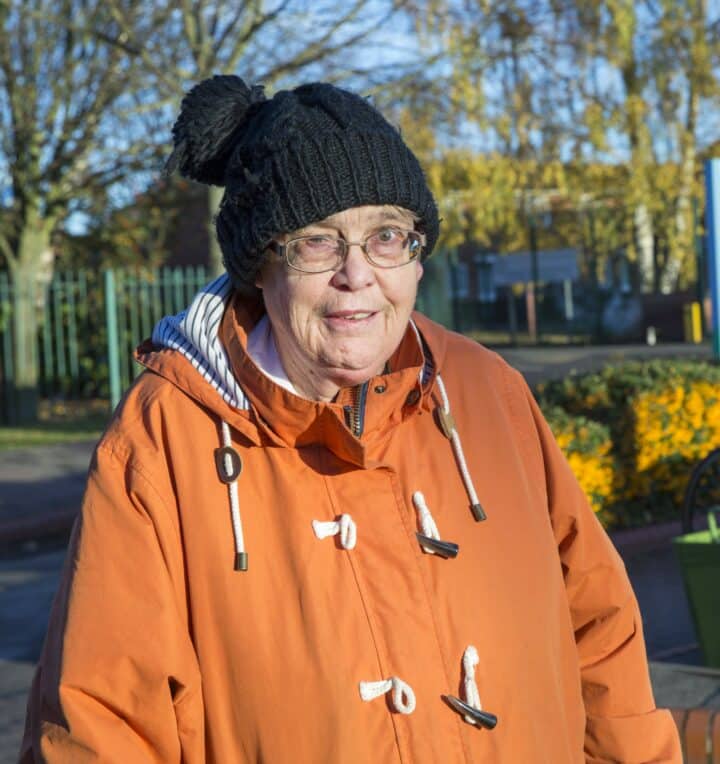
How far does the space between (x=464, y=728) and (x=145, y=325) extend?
17620 millimetres

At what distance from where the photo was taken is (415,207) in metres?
2.12

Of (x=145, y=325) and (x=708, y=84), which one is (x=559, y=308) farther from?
(x=145, y=325)

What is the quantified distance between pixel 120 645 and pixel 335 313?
2.02ft

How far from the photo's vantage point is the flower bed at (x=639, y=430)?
8164 millimetres

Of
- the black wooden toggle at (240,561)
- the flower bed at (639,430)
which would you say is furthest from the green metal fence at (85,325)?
the black wooden toggle at (240,561)

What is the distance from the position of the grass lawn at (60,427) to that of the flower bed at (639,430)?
26.7 ft

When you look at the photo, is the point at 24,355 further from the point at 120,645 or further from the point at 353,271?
the point at 120,645

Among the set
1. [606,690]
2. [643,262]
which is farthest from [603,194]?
[606,690]

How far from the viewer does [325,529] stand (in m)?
A: 1.95

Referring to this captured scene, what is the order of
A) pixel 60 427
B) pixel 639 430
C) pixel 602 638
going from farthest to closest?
pixel 60 427 < pixel 639 430 < pixel 602 638

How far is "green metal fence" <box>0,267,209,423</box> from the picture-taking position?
18.2 metres

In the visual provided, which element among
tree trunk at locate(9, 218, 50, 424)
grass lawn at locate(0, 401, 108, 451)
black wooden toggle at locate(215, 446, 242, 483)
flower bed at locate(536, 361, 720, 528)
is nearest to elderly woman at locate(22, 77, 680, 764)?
black wooden toggle at locate(215, 446, 242, 483)

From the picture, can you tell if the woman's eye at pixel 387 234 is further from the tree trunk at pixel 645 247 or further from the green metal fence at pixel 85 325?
the tree trunk at pixel 645 247

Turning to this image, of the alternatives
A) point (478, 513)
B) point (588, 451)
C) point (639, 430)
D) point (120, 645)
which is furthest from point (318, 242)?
point (639, 430)
